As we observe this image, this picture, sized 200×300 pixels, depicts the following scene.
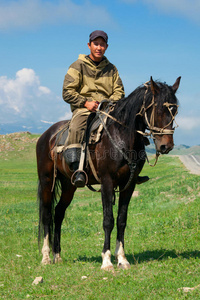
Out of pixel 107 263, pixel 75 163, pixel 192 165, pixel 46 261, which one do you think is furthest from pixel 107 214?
pixel 192 165

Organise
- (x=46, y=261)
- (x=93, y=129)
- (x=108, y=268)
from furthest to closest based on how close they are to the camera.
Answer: (x=46, y=261), (x=93, y=129), (x=108, y=268)

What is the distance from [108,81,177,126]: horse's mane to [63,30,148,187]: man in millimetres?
662

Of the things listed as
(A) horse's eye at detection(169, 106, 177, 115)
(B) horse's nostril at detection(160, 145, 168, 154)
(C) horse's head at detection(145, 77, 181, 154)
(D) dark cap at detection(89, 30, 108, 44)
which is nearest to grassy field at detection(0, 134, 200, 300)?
(B) horse's nostril at detection(160, 145, 168, 154)

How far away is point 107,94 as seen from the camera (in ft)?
27.2

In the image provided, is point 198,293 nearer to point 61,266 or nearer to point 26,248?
point 61,266

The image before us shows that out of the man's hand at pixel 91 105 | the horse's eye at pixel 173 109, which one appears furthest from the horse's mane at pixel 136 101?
the man's hand at pixel 91 105

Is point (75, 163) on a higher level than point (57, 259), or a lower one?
higher

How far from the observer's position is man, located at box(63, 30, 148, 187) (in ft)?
26.0

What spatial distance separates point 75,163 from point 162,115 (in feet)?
7.21

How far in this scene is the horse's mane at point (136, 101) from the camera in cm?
672

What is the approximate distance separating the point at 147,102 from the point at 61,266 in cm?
387

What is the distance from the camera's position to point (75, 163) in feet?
26.0

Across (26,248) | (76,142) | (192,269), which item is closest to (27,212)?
(26,248)

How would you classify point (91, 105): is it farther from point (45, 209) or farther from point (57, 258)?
point (57, 258)
